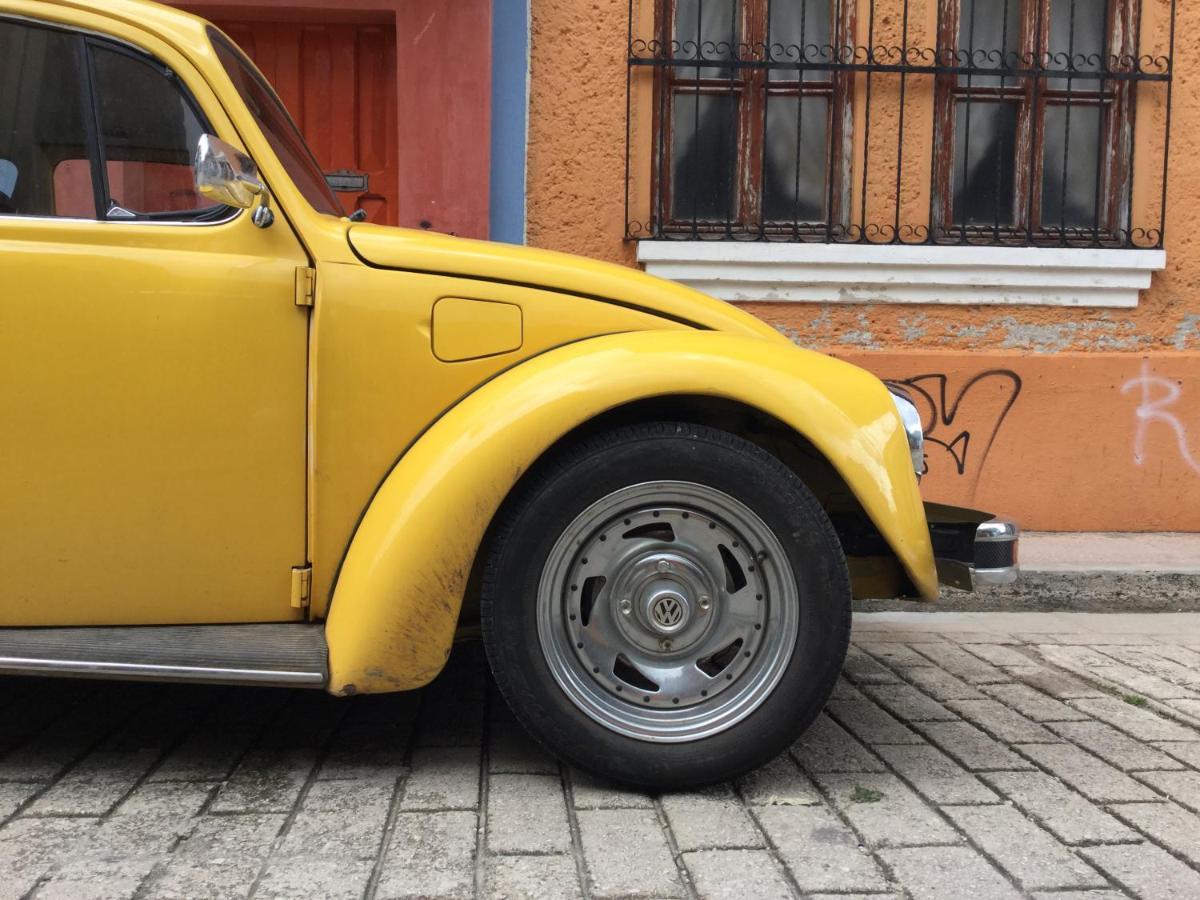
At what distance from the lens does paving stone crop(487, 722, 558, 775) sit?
8.91ft

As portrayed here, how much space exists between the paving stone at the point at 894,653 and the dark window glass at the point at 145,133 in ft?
8.70

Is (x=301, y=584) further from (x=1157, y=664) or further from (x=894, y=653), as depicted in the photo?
(x=1157, y=664)

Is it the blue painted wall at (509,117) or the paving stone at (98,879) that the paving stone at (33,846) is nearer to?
the paving stone at (98,879)

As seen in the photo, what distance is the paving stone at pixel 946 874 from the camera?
2088 millimetres

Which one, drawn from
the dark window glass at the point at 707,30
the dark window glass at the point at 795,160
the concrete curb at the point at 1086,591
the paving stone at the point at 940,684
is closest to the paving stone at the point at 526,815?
the paving stone at the point at 940,684

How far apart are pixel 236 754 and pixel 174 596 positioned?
1.59 feet

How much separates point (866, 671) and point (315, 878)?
2141 mm

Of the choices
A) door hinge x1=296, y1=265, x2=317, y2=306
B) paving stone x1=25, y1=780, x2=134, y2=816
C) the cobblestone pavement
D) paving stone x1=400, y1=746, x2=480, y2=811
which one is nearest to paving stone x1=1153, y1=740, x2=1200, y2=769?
the cobblestone pavement

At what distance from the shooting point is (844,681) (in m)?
3.56

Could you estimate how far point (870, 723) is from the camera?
10.3 feet

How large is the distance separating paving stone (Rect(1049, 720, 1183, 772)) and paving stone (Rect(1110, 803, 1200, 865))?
0.27 meters

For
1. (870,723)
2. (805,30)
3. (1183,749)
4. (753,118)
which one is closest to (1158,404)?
(753,118)

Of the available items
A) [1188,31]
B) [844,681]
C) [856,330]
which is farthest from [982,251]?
[844,681]

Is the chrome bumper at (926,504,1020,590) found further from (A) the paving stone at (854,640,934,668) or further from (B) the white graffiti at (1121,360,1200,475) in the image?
(B) the white graffiti at (1121,360,1200,475)
